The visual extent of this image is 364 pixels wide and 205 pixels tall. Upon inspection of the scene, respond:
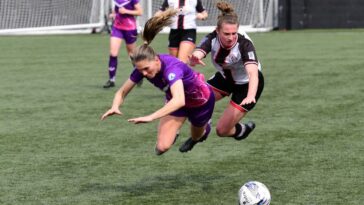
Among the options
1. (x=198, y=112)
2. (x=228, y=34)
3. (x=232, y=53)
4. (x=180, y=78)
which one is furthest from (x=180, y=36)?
(x=180, y=78)

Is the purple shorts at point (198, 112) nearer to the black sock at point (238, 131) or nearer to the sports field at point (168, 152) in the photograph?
the sports field at point (168, 152)

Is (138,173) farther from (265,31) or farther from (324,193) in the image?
(265,31)

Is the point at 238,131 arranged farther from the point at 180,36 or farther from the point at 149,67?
the point at 180,36

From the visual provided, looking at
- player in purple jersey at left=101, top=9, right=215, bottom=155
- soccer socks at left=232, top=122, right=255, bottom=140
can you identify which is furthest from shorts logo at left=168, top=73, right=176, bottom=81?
soccer socks at left=232, top=122, right=255, bottom=140

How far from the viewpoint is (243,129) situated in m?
9.04

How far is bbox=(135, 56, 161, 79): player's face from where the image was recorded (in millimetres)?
6736

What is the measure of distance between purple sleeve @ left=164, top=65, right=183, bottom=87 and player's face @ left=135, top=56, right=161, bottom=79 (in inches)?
3.5

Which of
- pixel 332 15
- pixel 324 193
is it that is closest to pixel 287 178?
pixel 324 193

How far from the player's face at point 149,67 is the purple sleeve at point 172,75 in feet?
0.29

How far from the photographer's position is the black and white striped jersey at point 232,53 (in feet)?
26.3

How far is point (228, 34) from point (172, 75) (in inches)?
47.3

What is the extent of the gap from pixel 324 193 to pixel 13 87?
29.3ft

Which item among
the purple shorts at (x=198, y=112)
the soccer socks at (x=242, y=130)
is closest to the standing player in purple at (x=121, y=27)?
the soccer socks at (x=242, y=130)

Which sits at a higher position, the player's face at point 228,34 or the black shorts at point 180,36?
the player's face at point 228,34
